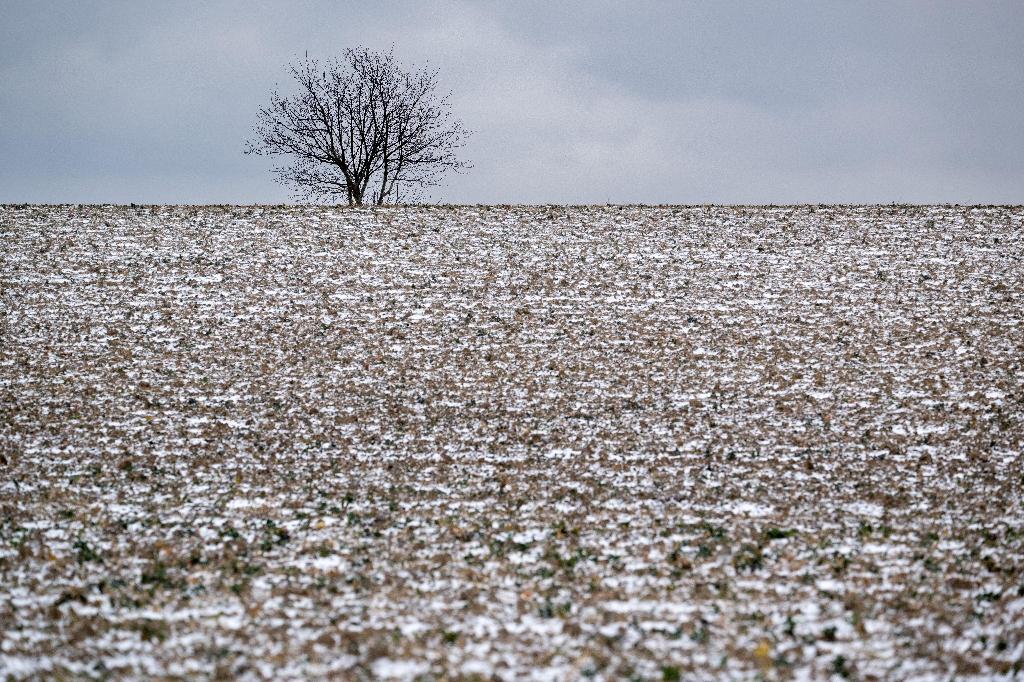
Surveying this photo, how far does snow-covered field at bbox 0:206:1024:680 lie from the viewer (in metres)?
5.69

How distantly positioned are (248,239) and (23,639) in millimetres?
13546

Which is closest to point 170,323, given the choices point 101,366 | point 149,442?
point 101,366

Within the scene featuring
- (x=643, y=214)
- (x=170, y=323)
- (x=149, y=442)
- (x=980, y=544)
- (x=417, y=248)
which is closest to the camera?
(x=980, y=544)

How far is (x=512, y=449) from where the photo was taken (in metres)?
9.55

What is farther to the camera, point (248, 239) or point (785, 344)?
point (248, 239)

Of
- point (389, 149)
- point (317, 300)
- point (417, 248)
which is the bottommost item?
point (317, 300)

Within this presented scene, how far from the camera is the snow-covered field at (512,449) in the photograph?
18.7 feet

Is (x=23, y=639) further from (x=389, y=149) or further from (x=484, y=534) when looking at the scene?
(x=389, y=149)

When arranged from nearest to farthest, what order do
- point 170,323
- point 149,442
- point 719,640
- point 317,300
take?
1. point 719,640
2. point 149,442
3. point 170,323
4. point 317,300

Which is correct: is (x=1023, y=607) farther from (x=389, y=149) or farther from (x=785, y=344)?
(x=389, y=149)

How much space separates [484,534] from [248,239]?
511 inches

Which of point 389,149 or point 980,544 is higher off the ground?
point 389,149

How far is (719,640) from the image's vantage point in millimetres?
5559

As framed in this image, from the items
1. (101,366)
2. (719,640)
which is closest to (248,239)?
(101,366)
